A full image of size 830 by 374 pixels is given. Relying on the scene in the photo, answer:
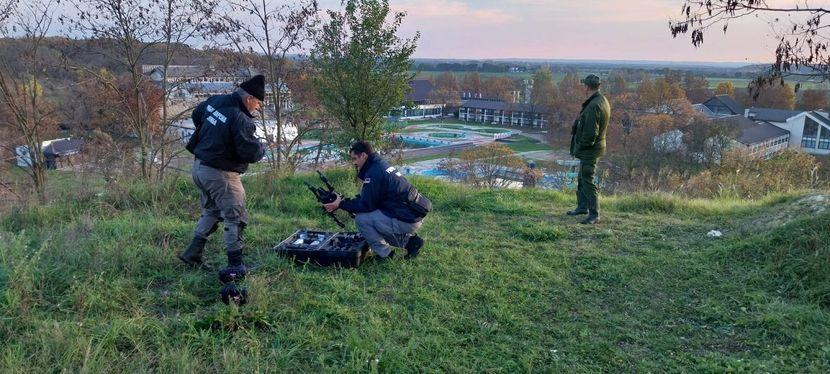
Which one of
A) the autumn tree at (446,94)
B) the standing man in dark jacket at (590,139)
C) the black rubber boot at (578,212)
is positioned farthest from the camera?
the autumn tree at (446,94)

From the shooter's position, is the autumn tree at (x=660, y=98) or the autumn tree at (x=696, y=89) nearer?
the autumn tree at (x=660, y=98)

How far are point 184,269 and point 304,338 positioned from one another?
5.79 feet

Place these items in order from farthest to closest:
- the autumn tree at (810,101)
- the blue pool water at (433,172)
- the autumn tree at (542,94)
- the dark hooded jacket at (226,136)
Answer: the autumn tree at (542,94) → the autumn tree at (810,101) → the blue pool water at (433,172) → the dark hooded jacket at (226,136)

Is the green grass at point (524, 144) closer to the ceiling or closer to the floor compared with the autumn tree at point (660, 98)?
closer to the floor

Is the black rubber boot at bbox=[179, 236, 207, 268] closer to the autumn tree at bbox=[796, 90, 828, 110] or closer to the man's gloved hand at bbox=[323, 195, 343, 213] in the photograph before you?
the man's gloved hand at bbox=[323, 195, 343, 213]

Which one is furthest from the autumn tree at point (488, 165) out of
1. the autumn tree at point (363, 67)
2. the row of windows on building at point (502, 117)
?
the row of windows on building at point (502, 117)

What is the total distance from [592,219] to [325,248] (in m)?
3.44

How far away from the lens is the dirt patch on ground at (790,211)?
5.72 m

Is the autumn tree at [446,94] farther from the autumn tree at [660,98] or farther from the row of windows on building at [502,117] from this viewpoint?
the autumn tree at [660,98]


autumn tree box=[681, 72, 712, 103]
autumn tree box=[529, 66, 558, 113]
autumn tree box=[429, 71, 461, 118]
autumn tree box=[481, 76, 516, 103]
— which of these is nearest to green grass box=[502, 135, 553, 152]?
autumn tree box=[529, 66, 558, 113]

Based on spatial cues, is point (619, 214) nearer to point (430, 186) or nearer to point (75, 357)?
point (430, 186)

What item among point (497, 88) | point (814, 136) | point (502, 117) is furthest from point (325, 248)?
point (497, 88)

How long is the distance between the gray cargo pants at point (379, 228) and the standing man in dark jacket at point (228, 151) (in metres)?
1.02

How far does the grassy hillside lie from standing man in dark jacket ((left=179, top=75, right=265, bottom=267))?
21.1 inches
